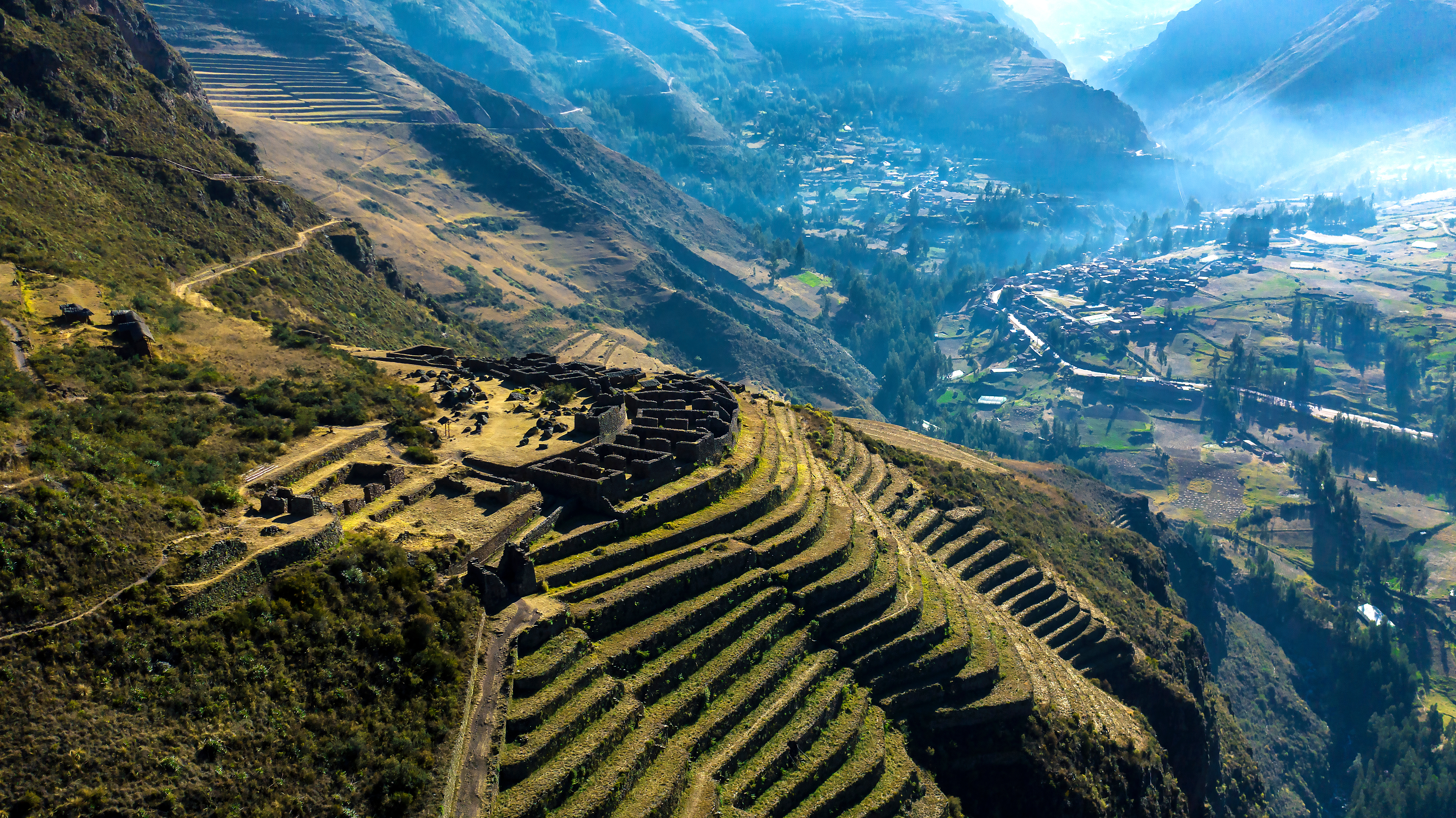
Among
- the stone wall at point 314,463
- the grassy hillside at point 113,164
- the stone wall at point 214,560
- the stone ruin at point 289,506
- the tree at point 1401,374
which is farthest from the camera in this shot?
the tree at point 1401,374

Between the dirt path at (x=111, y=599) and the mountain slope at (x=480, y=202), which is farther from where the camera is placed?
the mountain slope at (x=480, y=202)

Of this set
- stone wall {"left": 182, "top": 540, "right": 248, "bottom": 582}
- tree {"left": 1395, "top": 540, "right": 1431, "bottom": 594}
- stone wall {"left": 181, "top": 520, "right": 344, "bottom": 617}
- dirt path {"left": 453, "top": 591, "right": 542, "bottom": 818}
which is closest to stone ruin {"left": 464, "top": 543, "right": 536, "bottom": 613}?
dirt path {"left": 453, "top": 591, "right": 542, "bottom": 818}

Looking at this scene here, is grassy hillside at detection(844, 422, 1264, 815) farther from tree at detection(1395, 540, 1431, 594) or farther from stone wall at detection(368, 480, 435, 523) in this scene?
tree at detection(1395, 540, 1431, 594)

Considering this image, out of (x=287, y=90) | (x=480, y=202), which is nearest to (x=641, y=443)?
(x=480, y=202)

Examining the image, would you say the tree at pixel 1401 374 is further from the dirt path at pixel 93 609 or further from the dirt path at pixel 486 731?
the dirt path at pixel 93 609


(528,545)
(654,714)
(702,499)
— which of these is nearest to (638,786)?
(654,714)

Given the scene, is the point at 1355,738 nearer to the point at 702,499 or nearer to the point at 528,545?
the point at 702,499

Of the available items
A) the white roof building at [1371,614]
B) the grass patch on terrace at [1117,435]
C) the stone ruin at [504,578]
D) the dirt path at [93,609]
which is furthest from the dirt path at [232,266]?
the white roof building at [1371,614]
